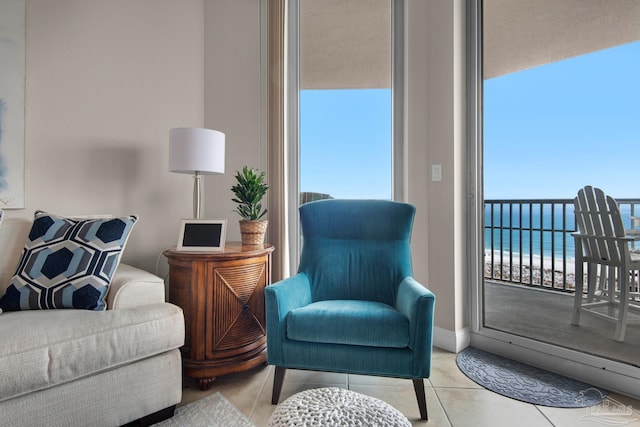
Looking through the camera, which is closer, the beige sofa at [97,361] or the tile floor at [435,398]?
the beige sofa at [97,361]

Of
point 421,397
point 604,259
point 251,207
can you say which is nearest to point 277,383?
point 421,397

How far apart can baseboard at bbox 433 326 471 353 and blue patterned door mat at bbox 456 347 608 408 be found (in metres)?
0.09

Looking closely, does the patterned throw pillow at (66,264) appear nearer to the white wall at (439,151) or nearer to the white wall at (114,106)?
the white wall at (114,106)

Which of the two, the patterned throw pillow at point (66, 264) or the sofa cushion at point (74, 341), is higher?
the patterned throw pillow at point (66, 264)

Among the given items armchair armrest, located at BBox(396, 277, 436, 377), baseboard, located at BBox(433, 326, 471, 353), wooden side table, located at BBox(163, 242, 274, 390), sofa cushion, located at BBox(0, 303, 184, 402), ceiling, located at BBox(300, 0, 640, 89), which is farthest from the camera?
baseboard, located at BBox(433, 326, 471, 353)

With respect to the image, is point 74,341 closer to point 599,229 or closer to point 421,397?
point 421,397

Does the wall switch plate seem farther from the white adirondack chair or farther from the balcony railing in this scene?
the white adirondack chair

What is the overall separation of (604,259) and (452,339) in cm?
98

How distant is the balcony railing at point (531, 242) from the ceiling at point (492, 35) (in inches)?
35.5

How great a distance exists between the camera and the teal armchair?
137 centimetres

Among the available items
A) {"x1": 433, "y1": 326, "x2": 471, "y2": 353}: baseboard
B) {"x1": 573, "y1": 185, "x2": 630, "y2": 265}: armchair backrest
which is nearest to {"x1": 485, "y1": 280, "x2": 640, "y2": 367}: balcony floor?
{"x1": 433, "y1": 326, "x2": 471, "y2": 353}: baseboard

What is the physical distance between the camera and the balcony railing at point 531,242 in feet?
6.20

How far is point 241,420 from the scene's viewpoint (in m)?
1.39

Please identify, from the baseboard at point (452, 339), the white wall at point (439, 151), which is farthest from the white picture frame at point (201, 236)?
the baseboard at point (452, 339)
